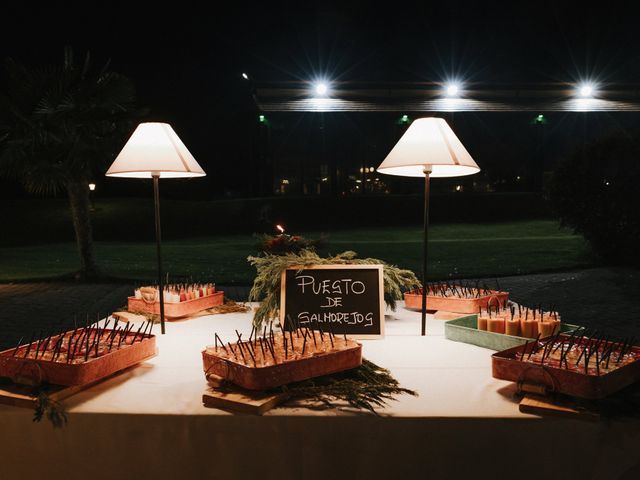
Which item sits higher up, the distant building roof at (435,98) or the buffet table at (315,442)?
the distant building roof at (435,98)

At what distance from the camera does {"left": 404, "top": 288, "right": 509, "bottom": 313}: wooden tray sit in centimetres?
310

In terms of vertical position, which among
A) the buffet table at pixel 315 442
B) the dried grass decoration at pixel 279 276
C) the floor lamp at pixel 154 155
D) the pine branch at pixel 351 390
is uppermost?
the floor lamp at pixel 154 155

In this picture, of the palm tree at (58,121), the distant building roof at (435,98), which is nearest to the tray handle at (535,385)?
the palm tree at (58,121)

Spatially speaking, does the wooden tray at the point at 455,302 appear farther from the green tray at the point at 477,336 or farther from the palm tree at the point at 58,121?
the palm tree at the point at 58,121

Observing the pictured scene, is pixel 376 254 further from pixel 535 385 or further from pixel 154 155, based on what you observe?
pixel 535 385

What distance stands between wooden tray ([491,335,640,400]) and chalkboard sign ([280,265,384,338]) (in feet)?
2.96

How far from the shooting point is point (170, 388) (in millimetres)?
1925

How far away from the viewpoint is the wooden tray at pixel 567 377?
166 cm

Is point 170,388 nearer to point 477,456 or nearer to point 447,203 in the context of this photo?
point 477,456

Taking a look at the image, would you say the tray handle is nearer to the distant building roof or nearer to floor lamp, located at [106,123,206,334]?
floor lamp, located at [106,123,206,334]

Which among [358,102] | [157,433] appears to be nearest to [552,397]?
[157,433]

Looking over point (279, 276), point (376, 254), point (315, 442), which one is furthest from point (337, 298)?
point (376, 254)

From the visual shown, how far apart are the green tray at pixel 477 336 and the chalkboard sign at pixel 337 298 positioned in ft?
1.19

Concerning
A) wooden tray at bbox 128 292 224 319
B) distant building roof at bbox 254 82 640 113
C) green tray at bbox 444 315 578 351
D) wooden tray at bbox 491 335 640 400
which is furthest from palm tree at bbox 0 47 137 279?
distant building roof at bbox 254 82 640 113
